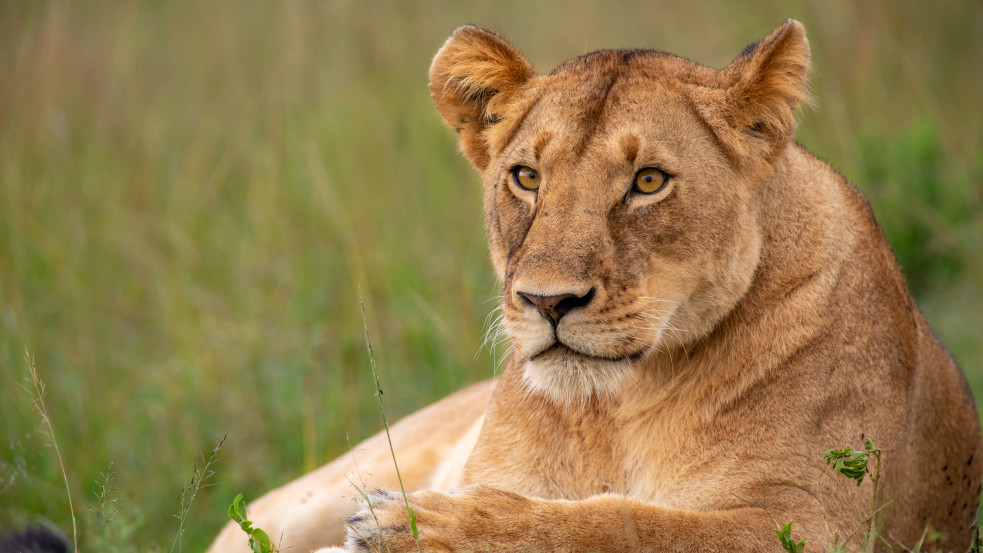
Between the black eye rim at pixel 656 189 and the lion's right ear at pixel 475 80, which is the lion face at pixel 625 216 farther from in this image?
the lion's right ear at pixel 475 80

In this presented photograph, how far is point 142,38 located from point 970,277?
20.7 feet

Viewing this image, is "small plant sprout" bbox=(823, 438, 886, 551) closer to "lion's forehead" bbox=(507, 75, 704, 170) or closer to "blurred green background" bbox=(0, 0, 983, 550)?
"lion's forehead" bbox=(507, 75, 704, 170)

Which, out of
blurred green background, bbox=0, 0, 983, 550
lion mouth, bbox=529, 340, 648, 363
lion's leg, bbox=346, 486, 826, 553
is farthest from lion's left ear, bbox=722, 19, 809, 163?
blurred green background, bbox=0, 0, 983, 550

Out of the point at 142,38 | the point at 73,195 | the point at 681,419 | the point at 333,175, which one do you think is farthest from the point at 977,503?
the point at 142,38

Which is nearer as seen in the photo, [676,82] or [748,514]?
[748,514]

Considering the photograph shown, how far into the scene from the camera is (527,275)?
284cm

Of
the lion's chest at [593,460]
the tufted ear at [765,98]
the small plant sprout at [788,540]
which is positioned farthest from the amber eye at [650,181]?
the small plant sprout at [788,540]

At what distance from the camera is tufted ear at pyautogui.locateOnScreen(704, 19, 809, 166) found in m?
3.08

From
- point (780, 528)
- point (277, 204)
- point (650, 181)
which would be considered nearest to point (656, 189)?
point (650, 181)

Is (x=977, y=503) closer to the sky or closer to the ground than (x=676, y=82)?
closer to the ground

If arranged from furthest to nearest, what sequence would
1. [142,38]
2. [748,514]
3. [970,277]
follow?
[142,38], [970,277], [748,514]

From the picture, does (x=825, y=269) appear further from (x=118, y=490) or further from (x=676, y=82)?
(x=118, y=490)

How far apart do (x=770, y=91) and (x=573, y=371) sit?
1.00 meters

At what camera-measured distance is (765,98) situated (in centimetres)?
310
